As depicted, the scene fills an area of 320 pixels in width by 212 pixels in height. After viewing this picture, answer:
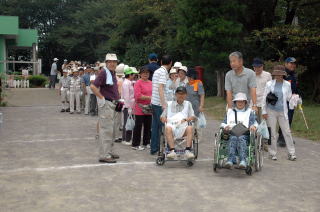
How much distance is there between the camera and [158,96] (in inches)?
330

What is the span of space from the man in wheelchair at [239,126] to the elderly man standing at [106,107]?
1.94 m

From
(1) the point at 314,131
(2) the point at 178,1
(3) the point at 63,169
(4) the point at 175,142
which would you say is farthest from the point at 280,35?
(3) the point at 63,169

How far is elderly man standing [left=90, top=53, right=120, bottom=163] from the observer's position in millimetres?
7793

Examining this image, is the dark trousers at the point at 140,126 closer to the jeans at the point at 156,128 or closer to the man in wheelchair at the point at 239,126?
the jeans at the point at 156,128

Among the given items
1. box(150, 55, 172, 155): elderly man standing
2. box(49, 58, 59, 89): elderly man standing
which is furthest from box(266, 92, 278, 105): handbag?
box(49, 58, 59, 89): elderly man standing

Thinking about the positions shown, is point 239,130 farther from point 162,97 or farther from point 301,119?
point 301,119

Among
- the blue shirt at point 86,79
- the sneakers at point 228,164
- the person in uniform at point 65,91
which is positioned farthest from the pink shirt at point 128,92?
the person in uniform at point 65,91

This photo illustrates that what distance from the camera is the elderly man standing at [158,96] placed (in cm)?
813

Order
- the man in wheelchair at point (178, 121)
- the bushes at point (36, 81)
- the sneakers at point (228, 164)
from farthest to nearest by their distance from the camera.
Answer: the bushes at point (36, 81) < the man in wheelchair at point (178, 121) < the sneakers at point (228, 164)

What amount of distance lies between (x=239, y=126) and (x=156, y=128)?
1.96 meters

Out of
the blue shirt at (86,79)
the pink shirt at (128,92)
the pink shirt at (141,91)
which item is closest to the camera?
the pink shirt at (141,91)

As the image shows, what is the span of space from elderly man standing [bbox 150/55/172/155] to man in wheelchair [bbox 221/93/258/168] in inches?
51.2

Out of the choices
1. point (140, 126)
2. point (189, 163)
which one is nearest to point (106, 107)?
point (140, 126)

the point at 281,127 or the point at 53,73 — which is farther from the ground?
the point at 53,73
